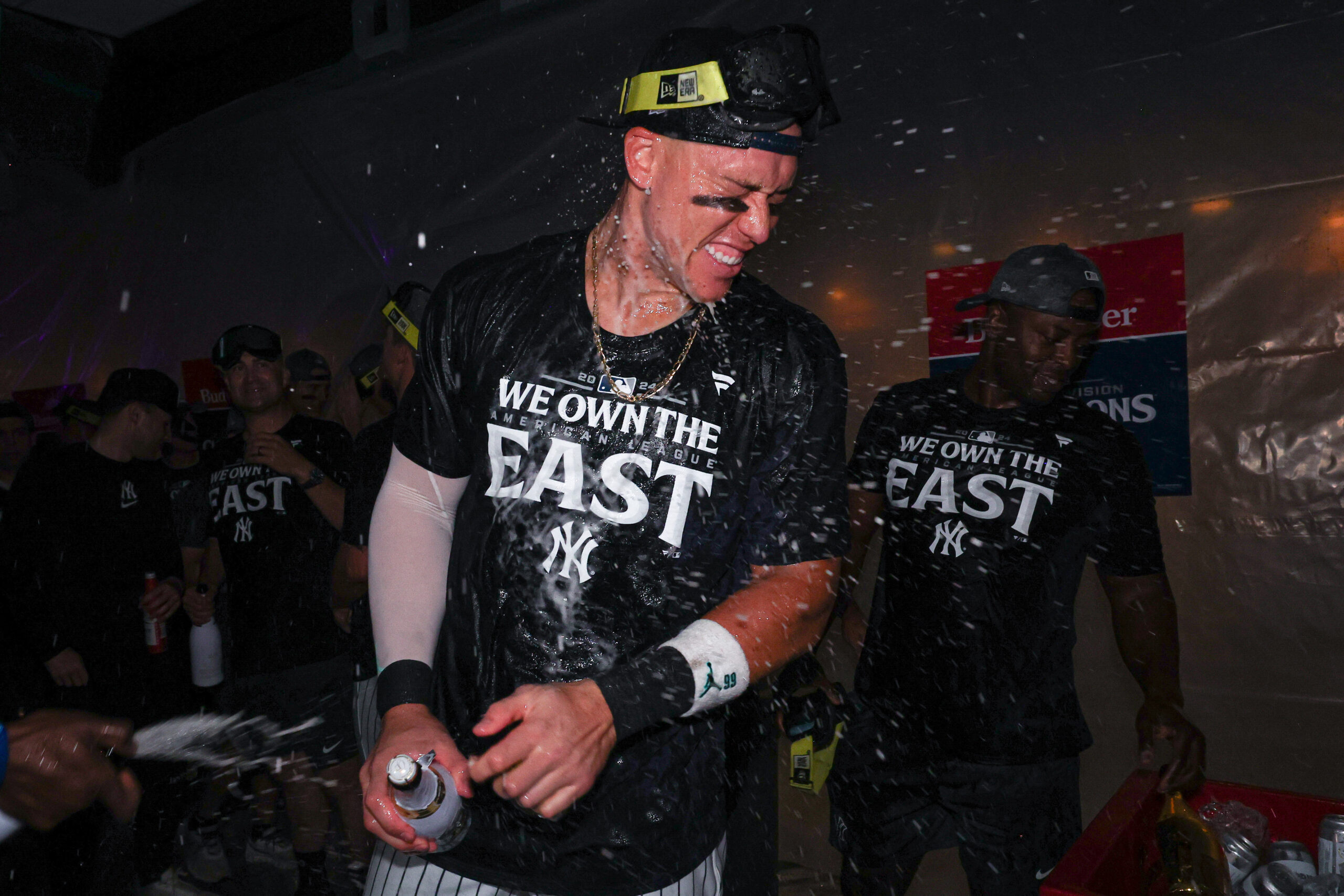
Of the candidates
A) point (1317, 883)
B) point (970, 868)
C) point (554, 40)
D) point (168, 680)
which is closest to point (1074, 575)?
point (970, 868)

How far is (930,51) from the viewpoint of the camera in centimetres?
376

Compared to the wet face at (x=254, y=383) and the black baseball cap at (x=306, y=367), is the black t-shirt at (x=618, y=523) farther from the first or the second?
the black baseball cap at (x=306, y=367)

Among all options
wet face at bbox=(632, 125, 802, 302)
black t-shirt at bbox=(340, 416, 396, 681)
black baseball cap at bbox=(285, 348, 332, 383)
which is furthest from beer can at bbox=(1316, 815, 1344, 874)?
black baseball cap at bbox=(285, 348, 332, 383)

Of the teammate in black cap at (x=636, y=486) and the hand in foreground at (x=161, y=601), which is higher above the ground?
the teammate in black cap at (x=636, y=486)

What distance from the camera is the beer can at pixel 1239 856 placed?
1725 millimetres

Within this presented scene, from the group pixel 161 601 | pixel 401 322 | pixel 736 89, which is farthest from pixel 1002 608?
pixel 161 601

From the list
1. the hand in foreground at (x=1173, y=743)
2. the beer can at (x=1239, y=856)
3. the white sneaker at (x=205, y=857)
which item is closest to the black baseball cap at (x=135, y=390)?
the white sneaker at (x=205, y=857)

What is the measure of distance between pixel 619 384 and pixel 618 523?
0.28m

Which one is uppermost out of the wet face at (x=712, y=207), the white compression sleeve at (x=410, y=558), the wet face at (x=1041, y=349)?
the wet face at (x=712, y=207)

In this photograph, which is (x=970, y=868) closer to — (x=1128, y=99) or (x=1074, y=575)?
(x=1074, y=575)

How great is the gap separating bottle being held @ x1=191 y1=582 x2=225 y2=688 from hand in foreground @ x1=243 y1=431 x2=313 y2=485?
46.8 inches

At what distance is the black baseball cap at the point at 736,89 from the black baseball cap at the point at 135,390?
3593 mm

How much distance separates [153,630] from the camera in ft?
13.8

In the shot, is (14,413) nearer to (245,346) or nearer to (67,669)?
(67,669)
